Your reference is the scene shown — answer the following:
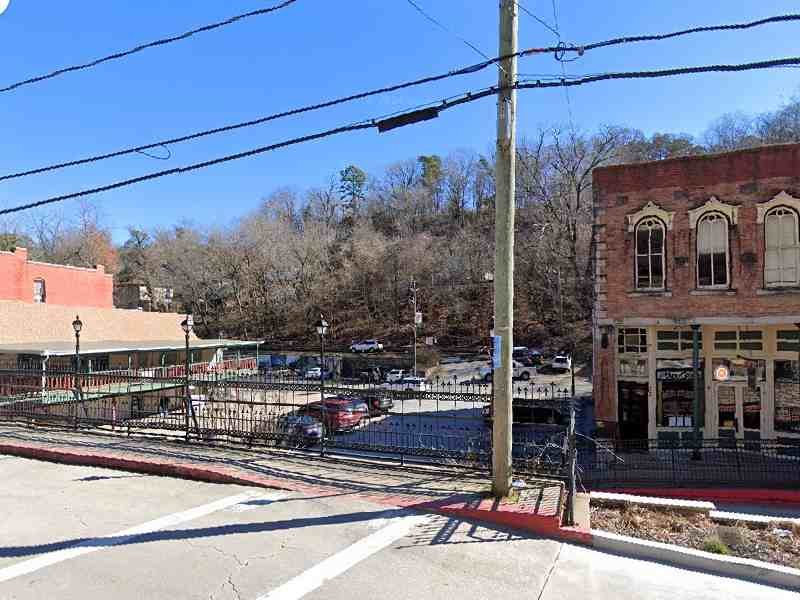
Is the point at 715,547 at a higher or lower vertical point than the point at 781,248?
lower

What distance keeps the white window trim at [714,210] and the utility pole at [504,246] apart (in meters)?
12.2

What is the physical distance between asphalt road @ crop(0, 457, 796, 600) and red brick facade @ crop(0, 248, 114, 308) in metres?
41.1

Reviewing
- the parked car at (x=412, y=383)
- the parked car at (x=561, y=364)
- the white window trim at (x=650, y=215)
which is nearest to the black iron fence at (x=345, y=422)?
the parked car at (x=412, y=383)

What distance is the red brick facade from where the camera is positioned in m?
41.3

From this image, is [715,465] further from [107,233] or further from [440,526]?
[107,233]

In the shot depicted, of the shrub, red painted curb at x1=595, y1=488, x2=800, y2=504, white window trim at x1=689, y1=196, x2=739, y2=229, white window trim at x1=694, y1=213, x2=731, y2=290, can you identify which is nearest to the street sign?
the shrub

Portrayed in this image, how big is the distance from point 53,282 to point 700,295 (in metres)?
46.4

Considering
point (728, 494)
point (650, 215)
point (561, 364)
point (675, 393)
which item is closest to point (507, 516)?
point (728, 494)

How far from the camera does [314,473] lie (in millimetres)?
8508

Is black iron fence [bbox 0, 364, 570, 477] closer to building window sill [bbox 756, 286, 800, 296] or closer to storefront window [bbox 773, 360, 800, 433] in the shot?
building window sill [bbox 756, 286, 800, 296]

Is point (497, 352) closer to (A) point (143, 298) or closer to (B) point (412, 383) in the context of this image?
(B) point (412, 383)

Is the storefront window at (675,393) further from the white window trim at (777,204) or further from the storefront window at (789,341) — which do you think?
the white window trim at (777,204)

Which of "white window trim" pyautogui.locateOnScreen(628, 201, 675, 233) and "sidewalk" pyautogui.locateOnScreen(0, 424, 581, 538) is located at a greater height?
"white window trim" pyautogui.locateOnScreen(628, 201, 675, 233)

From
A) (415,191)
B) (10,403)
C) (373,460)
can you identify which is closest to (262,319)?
(415,191)
